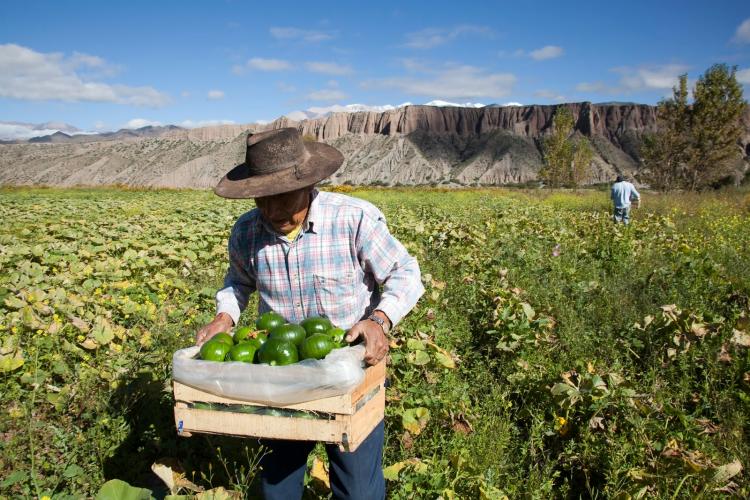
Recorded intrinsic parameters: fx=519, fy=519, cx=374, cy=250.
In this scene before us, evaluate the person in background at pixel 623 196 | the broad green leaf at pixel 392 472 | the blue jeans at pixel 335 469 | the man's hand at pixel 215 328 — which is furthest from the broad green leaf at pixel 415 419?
the person in background at pixel 623 196

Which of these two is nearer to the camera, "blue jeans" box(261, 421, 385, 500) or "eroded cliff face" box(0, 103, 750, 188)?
→ "blue jeans" box(261, 421, 385, 500)

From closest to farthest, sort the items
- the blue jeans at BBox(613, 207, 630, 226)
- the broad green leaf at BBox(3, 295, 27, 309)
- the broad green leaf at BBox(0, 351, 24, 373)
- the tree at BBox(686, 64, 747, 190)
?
1. the broad green leaf at BBox(0, 351, 24, 373)
2. the broad green leaf at BBox(3, 295, 27, 309)
3. the blue jeans at BBox(613, 207, 630, 226)
4. the tree at BBox(686, 64, 747, 190)

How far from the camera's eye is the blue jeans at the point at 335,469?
2.37 meters

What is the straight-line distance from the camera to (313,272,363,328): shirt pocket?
2510 mm

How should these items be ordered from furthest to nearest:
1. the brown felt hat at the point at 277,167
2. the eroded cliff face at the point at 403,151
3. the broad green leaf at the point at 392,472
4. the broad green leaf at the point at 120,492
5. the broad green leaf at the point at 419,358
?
the eroded cliff face at the point at 403,151
the broad green leaf at the point at 419,358
the broad green leaf at the point at 392,472
the brown felt hat at the point at 277,167
the broad green leaf at the point at 120,492

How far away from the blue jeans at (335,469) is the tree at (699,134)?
100.0 feet

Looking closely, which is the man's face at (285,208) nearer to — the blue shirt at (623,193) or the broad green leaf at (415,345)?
the broad green leaf at (415,345)

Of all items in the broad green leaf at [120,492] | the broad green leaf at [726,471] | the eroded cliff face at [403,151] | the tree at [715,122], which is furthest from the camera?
the eroded cliff face at [403,151]

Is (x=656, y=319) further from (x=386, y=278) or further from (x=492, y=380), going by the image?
(x=386, y=278)

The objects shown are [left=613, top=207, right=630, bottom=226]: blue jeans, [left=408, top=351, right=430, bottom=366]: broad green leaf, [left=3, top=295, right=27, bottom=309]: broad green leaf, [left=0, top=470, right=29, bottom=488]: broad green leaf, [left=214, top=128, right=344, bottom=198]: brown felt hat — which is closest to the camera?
[left=214, top=128, right=344, bottom=198]: brown felt hat

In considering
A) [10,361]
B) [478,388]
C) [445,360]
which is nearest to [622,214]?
[478,388]

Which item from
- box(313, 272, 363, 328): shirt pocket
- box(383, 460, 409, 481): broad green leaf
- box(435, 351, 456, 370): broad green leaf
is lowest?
box(383, 460, 409, 481): broad green leaf

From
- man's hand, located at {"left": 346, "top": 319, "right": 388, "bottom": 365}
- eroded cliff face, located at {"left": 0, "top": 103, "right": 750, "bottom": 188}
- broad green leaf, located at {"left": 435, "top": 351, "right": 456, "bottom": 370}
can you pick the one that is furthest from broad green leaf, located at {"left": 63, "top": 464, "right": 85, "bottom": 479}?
eroded cliff face, located at {"left": 0, "top": 103, "right": 750, "bottom": 188}

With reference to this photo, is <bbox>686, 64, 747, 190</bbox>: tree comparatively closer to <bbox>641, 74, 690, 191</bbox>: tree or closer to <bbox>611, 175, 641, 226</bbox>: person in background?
<bbox>641, 74, 690, 191</bbox>: tree
